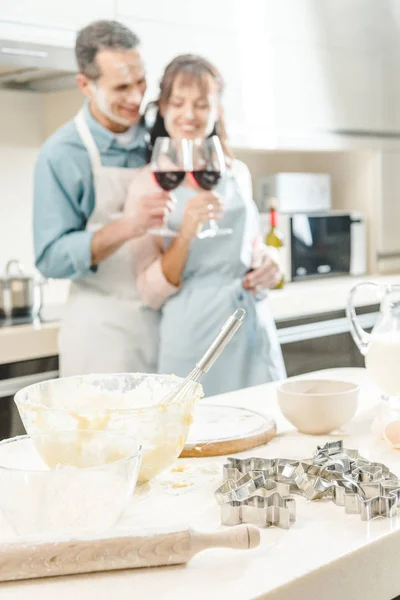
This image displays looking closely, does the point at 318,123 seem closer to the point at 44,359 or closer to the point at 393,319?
the point at 44,359

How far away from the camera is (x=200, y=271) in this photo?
2387mm

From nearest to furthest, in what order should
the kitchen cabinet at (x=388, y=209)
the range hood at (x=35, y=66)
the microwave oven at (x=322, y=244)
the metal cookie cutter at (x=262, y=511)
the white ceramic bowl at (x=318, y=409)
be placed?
the metal cookie cutter at (x=262, y=511)
the white ceramic bowl at (x=318, y=409)
the range hood at (x=35, y=66)
the microwave oven at (x=322, y=244)
the kitchen cabinet at (x=388, y=209)

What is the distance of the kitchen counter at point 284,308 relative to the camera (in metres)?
2.35

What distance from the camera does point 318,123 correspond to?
3461mm

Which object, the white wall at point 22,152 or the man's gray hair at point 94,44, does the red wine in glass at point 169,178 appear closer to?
the man's gray hair at point 94,44

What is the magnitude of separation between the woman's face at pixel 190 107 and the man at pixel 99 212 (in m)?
0.13

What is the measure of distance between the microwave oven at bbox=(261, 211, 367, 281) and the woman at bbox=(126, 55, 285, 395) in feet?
3.15

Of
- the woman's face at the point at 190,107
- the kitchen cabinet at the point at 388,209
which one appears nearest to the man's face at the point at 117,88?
the woman's face at the point at 190,107

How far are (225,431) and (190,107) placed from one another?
1351 millimetres

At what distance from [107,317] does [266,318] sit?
441 millimetres

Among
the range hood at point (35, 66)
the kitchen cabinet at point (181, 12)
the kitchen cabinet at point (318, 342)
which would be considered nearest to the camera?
the range hood at point (35, 66)

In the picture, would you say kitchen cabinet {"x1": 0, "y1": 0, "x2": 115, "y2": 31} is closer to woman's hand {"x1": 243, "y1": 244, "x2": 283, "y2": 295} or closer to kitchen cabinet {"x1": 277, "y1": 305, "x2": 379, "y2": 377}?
woman's hand {"x1": 243, "y1": 244, "x2": 283, "y2": 295}

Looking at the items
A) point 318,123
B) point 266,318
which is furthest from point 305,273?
point 266,318

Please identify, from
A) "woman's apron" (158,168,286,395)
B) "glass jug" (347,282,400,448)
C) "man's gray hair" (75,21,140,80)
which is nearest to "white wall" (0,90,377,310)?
"man's gray hair" (75,21,140,80)
